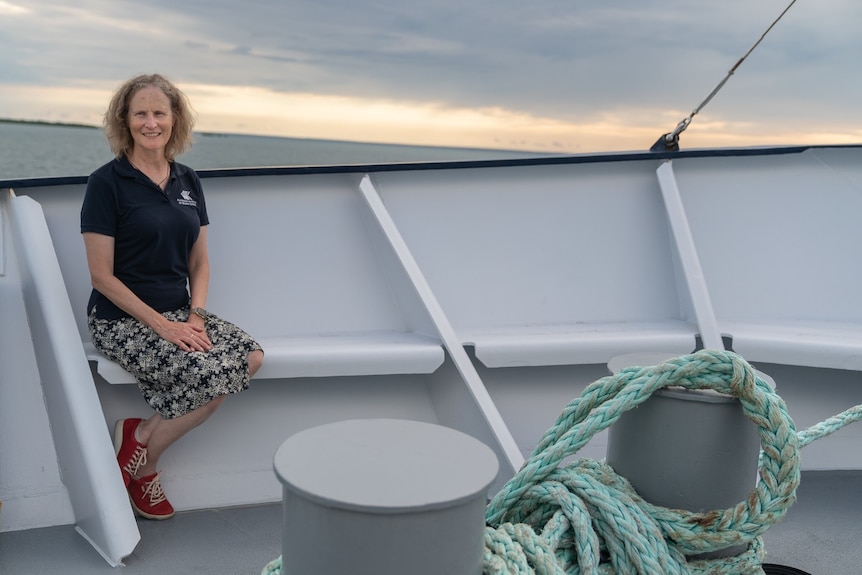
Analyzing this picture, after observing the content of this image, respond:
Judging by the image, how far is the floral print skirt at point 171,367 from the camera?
7.60 feet

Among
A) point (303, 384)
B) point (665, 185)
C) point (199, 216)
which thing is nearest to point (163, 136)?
point (199, 216)

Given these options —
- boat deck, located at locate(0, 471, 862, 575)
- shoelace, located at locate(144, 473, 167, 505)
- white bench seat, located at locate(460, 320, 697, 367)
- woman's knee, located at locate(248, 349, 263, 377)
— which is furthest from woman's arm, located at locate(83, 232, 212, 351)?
white bench seat, located at locate(460, 320, 697, 367)

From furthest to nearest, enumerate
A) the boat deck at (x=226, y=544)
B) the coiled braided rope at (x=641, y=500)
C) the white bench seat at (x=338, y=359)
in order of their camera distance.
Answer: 1. the white bench seat at (x=338, y=359)
2. the boat deck at (x=226, y=544)
3. the coiled braided rope at (x=641, y=500)

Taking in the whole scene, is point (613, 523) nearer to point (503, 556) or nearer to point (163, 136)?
point (503, 556)

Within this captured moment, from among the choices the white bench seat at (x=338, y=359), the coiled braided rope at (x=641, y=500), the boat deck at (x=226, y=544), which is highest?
the coiled braided rope at (x=641, y=500)

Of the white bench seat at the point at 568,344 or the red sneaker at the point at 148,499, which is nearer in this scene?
the red sneaker at the point at 148,499

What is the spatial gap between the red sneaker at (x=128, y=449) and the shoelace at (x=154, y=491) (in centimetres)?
5

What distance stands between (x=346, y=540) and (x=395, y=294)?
2133 millimetres

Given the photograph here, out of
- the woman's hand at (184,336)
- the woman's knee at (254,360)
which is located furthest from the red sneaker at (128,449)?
the woman's knee at (254,360)

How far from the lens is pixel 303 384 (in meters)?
2.65

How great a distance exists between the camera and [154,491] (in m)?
2.38

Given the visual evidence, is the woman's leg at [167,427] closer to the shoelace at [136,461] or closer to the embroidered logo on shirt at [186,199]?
the shoelace at [136,461]

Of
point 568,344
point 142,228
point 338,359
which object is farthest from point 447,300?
point 142,228

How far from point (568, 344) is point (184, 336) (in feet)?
4.05
